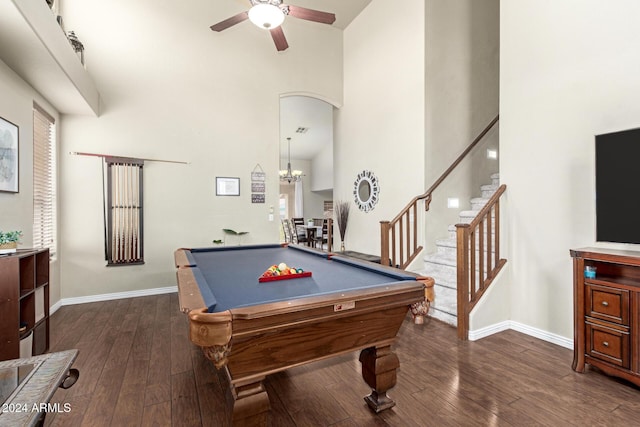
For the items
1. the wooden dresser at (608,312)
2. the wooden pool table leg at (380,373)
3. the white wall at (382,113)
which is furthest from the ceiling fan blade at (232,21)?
the wooden dresser at (608,312)

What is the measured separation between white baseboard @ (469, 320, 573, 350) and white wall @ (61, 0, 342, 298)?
11.2ft

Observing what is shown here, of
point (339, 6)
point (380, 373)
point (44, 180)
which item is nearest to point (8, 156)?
point (44, 180)

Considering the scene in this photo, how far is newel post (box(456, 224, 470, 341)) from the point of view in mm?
2816

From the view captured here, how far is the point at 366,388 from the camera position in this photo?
2.04 m

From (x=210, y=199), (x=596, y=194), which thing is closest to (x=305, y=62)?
(x=210, y=199)

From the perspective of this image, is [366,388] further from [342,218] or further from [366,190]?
[342,218]

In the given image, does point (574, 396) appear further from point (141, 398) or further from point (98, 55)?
point (98, 55)

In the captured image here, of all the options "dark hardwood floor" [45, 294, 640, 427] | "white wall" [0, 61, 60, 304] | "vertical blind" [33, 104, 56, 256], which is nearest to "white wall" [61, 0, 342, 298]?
"vertical blind" [33, 104, 56, 256]

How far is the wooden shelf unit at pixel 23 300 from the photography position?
2.10 meters

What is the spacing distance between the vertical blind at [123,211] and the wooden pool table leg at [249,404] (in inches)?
148

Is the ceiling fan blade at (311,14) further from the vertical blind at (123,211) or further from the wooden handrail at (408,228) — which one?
the vertical blind at (123,211)

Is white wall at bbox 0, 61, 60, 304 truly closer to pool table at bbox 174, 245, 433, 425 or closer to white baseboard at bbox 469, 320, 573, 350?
pool table at bbox 174, 245, 433, 425

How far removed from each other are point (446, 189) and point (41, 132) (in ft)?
16.9

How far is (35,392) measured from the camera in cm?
102
